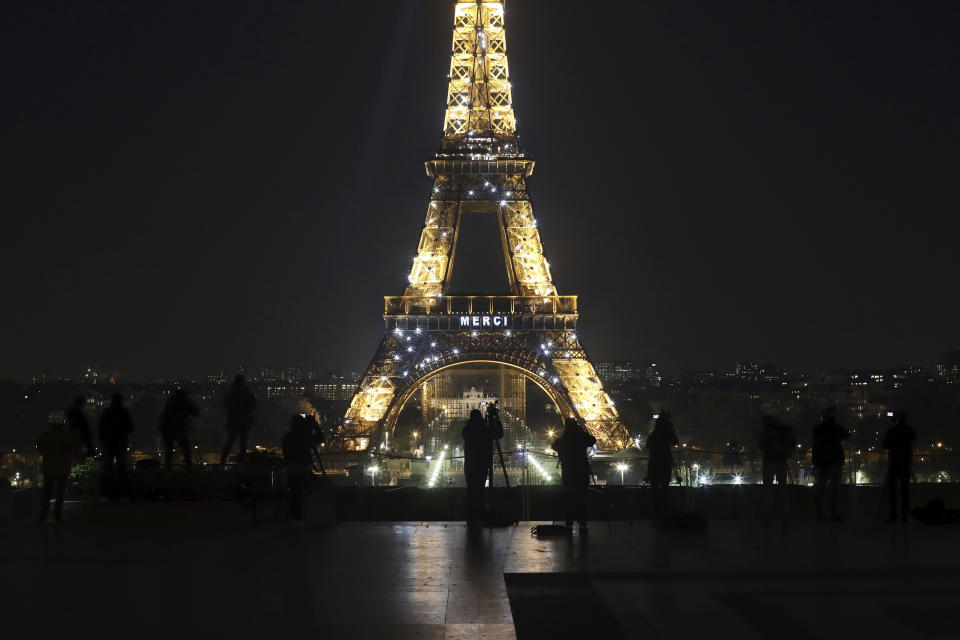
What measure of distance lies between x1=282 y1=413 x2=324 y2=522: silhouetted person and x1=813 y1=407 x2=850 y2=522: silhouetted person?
25.0ft

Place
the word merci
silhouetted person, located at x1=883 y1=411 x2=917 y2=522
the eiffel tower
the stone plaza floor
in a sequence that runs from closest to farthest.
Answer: the stone plaza floor, silhouetted person, located at x1=883 y1=411 x2=917 y2=522, the eiffel tower, the word merci

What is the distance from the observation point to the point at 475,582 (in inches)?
503

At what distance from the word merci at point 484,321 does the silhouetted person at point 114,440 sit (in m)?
38.2

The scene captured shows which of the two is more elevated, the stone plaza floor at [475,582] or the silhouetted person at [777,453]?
the silhouetted person at [777,453]

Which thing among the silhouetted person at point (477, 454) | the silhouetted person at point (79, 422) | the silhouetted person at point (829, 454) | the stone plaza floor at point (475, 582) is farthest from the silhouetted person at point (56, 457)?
the silhouetted person at point (829, 454)

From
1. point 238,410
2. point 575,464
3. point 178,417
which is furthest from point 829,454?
point 178,417

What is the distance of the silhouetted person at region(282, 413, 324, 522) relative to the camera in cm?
1775

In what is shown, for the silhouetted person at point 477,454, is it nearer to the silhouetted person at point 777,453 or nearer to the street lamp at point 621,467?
the silhouetted person at point 777,453

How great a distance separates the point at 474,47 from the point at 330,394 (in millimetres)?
133326

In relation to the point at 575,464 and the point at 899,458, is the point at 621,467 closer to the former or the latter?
the point at 899,458

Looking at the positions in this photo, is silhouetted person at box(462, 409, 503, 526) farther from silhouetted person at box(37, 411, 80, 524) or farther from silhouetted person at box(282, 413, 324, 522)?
silhouetted person at box(37, 411, 80, 524)

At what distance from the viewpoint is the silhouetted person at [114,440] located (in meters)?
19.1

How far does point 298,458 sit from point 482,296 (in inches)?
1589

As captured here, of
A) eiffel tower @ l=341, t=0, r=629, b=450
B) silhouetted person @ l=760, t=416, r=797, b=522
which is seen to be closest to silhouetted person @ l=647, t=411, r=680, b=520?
silhouetted person @ l=760, t=416, r=797, b=522
